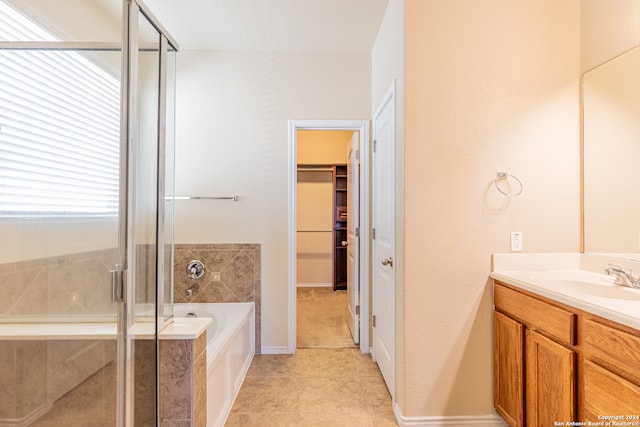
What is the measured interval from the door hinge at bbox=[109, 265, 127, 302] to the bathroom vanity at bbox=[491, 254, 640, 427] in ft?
5.76

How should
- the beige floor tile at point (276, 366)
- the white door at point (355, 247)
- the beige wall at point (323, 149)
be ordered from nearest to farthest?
1. the beige floor tile at point (276, 366)
2. the white door at point (355, 247)
3. the beige wall at point (323, 149)

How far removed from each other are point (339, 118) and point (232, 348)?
81.1 inches

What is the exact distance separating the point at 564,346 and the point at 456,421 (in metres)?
0.81

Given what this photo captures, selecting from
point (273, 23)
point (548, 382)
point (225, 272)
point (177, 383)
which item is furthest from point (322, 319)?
point (273, 23)

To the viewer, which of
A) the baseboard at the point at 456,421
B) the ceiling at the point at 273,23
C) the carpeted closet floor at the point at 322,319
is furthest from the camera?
the carpeted closet floor at the point at 322,319

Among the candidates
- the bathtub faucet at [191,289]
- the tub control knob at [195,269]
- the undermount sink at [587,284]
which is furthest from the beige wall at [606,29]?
the bathtub faucet at [191,289]

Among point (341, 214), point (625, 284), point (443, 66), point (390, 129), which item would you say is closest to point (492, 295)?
point (625, 284)

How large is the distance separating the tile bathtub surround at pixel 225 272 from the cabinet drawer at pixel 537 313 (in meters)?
1.90

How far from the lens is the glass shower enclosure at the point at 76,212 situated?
3.97 feet

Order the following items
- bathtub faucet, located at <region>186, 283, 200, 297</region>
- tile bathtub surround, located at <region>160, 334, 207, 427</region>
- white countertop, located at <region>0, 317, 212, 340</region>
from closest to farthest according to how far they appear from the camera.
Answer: white countertop, located at <region>0, 317, 212, 340</region>, tile bathtub surround, located at <region>160, 334, 207, 427</region>, bathtub faucet, located at <region>186, 283, 200, 297</region>

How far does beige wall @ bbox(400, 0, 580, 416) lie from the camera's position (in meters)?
1.79

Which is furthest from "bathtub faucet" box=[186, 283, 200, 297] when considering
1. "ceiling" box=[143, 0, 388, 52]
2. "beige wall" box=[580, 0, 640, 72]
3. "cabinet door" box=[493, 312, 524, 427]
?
"beige wall" box=[580, 0, 640, 72]

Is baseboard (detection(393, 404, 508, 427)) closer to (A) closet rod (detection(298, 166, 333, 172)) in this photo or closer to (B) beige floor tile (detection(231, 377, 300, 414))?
(B) beige floor tile (detection(231, 377, 300, 414))

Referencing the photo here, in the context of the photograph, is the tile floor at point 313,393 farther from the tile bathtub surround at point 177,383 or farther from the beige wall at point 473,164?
the tile bathtub surround at point 177,383
